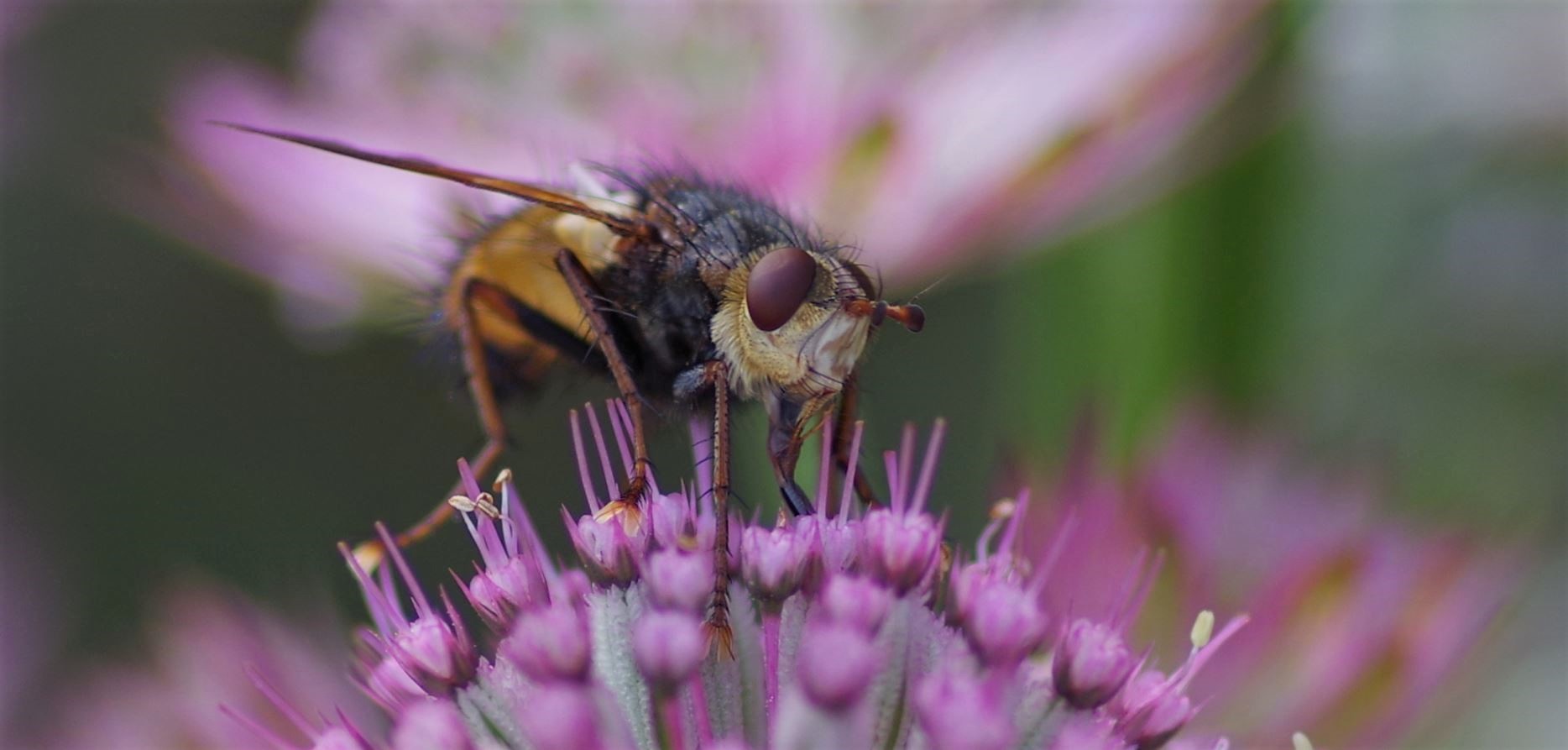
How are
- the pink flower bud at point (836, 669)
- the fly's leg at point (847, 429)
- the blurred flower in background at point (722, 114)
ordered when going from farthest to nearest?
1. the blurred flower in background at point (722, 114)
2. the fly's leg at point (847, 429)
3. the pink flower bud at point (836, 669)

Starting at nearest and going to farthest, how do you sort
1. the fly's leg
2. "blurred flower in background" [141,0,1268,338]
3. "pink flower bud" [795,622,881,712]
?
"pink flower bud" [795,622,881,712] → the fly's leg → "blurred flower in background" [141,0,1268,338]

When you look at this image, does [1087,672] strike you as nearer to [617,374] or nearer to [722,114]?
[617,374]

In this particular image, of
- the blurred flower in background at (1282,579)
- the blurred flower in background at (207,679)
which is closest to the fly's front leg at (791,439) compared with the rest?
the blurred flower in background at (1282,579)

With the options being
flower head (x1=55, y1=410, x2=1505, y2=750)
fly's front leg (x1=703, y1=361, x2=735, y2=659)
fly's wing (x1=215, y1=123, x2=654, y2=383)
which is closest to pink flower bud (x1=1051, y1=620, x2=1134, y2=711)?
flower head (x1=55, y1=410, x2=1505, y2=750)

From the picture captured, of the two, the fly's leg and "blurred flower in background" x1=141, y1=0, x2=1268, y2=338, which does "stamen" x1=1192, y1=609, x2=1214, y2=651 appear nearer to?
the fly's leg

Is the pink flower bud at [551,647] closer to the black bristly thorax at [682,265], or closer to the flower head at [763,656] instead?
the flower head at [763,656]

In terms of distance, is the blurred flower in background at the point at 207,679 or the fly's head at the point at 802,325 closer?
the fly's head at the point at 802,325
